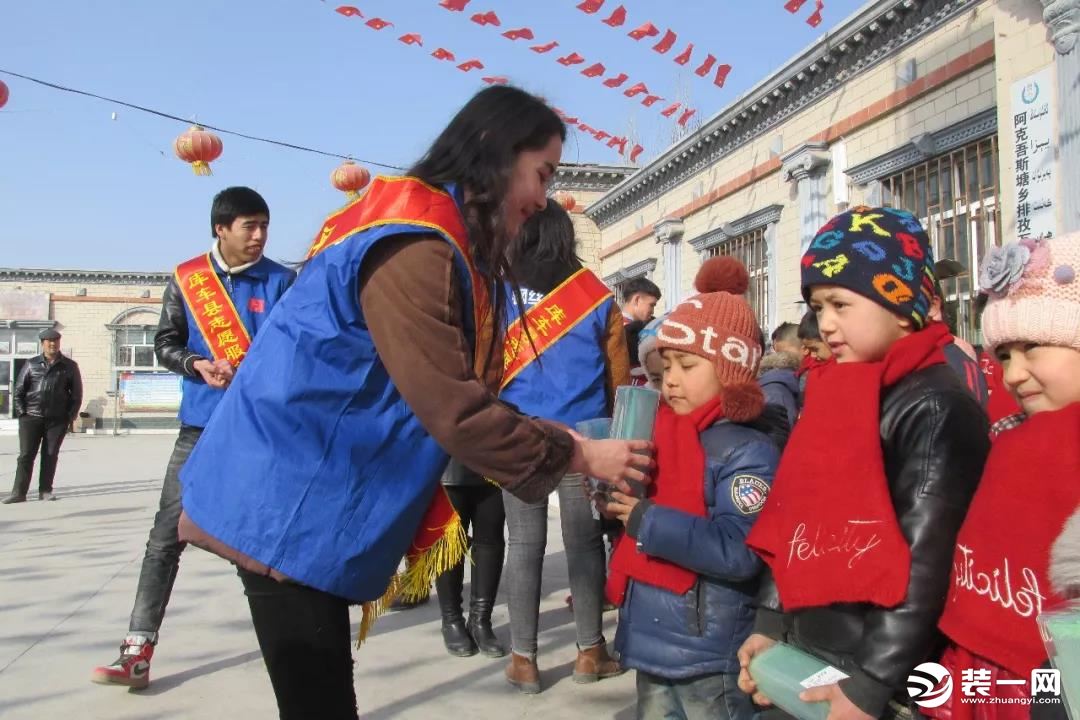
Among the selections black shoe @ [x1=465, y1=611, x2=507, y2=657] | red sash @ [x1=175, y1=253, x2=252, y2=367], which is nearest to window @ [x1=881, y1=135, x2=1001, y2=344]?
black shoe @ [x1=465, y1=611, x2=507, y2=657]

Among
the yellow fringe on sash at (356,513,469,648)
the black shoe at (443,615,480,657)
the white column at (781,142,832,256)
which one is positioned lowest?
the black shoe at (443,615,480,657)

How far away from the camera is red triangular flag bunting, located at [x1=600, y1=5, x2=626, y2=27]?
789 centimetres

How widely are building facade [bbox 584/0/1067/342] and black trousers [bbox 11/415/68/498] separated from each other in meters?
9.43

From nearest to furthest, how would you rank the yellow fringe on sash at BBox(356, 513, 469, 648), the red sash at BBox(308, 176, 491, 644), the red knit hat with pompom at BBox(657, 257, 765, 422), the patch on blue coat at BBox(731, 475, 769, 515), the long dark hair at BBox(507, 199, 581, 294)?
the red sash at BBox(308, 176, 491, 644)
the yellow fringe on sash at BBox(356, 513, 469, 648)
the patch on blue coat at BBox(731, 475, 769, 515)
the red knit hat with pompom at BBox(657, 257, 765, 422)
the long dark hair at BBox(507, 199, 581, 294)

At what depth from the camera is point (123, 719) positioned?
3178 millimetres

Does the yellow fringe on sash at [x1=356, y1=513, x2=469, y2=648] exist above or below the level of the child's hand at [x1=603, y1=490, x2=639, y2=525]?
below

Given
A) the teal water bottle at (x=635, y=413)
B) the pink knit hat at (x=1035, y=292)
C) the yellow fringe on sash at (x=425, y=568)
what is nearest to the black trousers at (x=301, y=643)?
the yellow fringe on sash at (x=425, y=568)

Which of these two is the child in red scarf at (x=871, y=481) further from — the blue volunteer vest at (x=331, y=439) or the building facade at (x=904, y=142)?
the building facade at (x=904, y=142)

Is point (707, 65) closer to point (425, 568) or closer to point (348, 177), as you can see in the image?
point (348, 177)

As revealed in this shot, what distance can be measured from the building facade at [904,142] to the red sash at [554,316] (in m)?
5.34

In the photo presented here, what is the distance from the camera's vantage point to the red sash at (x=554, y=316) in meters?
3.69

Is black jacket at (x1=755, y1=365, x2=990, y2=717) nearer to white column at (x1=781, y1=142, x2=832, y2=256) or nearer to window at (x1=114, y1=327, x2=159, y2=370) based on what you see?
white column at (x1=781, y1=142, x2=832, y2=256)

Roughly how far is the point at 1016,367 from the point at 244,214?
9.79 ft

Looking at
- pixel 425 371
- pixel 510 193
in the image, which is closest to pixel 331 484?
pixel 425 371
